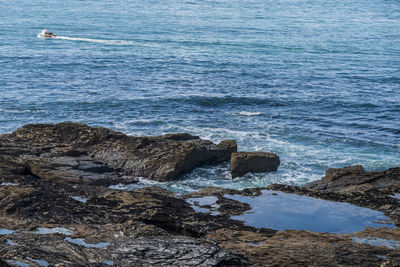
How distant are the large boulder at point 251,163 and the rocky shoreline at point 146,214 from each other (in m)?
1.78

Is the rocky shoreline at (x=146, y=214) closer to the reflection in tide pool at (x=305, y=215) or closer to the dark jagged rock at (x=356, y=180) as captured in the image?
the dark jagged rock at (x=356, y=180)

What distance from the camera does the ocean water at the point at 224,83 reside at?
→ 106 feet

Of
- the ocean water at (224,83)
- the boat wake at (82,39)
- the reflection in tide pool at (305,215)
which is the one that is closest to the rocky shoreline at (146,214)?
the reflection in tide pool at (305,215)

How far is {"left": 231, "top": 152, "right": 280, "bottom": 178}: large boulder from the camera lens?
25.2m

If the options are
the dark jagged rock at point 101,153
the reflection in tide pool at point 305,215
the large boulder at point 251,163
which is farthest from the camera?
the large boulder at point 251,163

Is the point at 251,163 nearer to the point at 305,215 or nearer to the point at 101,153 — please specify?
the point at 101,153

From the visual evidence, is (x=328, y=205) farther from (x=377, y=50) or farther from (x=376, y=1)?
(x=376, y=1)

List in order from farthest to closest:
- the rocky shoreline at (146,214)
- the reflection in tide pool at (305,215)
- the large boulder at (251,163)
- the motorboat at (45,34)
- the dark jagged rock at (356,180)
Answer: the motorboat at (45,34) → the large boulder at (251,163) → the dark jagged rock at (356,180) → the reflection in tide pool at (305,215) → the rocky shoreline at (146,214)

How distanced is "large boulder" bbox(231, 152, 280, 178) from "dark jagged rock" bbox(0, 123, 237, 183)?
1773mm

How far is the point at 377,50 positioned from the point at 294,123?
113 feet

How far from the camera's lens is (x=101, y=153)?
2595cm

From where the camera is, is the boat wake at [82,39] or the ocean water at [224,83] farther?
the boat wake at [82,39]

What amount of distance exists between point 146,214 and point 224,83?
110 ft

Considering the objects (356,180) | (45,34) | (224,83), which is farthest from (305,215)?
(45,34)
